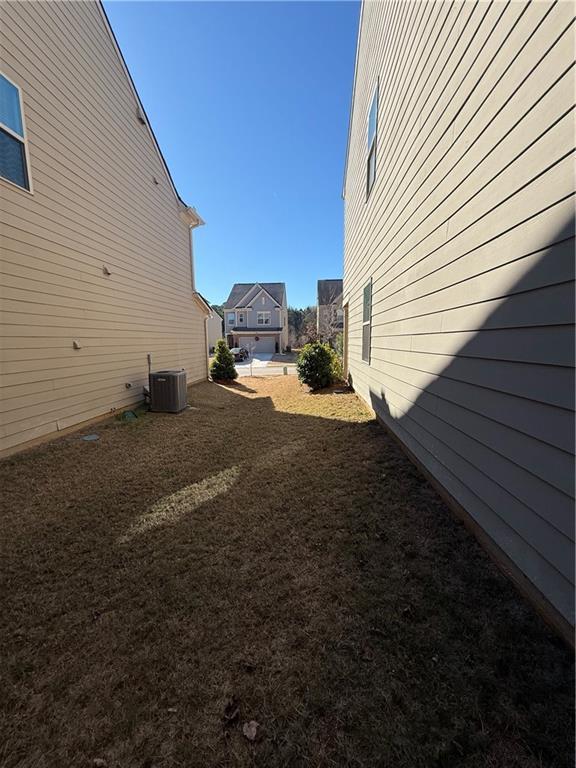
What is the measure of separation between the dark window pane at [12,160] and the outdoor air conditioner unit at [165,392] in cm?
363

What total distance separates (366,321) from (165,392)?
15.0 ft

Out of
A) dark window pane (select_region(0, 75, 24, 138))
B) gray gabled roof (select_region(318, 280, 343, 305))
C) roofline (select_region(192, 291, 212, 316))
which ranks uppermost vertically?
gray gabled roof (select_region(318, 280, 343, 305))

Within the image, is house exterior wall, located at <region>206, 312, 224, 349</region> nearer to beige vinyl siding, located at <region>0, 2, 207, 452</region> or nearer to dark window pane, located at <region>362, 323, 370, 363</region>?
beige vinyl siding, located at <region>0, 2, 207, 452</region>

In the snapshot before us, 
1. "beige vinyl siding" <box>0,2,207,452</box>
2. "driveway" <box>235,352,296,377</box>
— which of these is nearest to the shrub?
"beige vinyl siding" <box>0,2,207,452</box>

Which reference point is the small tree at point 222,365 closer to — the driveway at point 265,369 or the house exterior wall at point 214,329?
the driveway at point 265,369

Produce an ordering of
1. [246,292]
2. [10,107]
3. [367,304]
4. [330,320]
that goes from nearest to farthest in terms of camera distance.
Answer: [10,107] < [367,304] < [330,320] < [246,292]

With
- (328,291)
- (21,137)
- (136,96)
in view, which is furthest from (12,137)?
(328,291)

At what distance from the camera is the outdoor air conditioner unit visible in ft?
21.6

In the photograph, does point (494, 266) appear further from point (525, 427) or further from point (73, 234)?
point (73, 234)

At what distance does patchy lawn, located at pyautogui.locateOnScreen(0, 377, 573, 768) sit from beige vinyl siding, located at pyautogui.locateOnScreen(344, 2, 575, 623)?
1.50ft

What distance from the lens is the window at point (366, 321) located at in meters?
5.97

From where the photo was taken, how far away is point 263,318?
30.8m

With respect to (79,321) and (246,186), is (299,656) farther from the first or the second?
(246,186)

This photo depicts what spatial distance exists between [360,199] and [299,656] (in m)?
7.95
